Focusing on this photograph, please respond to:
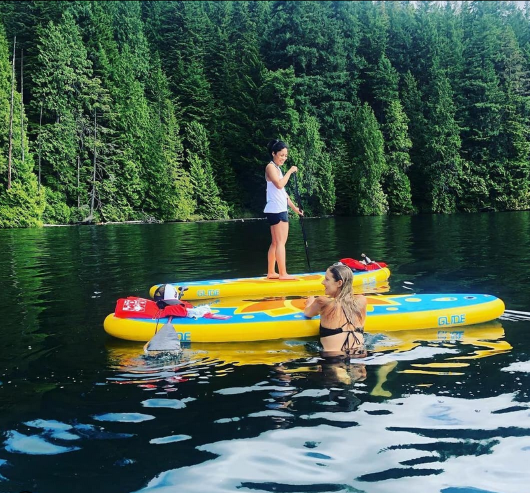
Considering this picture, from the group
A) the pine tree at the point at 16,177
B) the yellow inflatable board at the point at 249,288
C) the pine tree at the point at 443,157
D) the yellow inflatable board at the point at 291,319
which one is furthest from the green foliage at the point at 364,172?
the yellow inflatable board at the point at 291,319

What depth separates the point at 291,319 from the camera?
6.47 meters

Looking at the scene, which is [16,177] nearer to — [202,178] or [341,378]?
[202,178]

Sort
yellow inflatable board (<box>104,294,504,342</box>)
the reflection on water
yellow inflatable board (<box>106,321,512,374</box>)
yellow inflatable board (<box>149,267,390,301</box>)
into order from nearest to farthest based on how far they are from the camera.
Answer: the reflection on water < yellow inflatable board (<box>106,321,512,374</box>) < yellow inflatable board (<box>104,294,504,342</box>) < yellow inflatable board (<box>149,267,390,301</box>)

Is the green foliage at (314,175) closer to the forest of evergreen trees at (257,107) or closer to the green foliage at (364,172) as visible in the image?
the forest of evergreen trees at (257,107)

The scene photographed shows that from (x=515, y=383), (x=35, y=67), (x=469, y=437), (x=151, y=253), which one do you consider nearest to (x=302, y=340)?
(x=515, y=383)

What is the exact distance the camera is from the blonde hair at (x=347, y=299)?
5.79 m

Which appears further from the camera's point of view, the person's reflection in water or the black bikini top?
the black bikini top

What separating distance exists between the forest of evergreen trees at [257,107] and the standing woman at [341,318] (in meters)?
33.2

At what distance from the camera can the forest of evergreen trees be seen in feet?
132

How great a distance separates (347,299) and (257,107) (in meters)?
44.6

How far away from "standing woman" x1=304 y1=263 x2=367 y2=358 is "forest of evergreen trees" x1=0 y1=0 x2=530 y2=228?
33249 millimetres

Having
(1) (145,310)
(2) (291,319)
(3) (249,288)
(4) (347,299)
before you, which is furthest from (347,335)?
(3) (249,288)

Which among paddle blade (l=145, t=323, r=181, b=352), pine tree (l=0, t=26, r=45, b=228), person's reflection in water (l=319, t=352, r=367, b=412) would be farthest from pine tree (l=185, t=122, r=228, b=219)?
person's reflection in water (l=319, t=352, r=367, b=412)

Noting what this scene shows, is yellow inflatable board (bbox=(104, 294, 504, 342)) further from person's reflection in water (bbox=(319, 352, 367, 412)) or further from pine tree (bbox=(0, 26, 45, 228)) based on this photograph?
pine tree (bbox=(0, 26, 45, 228))
